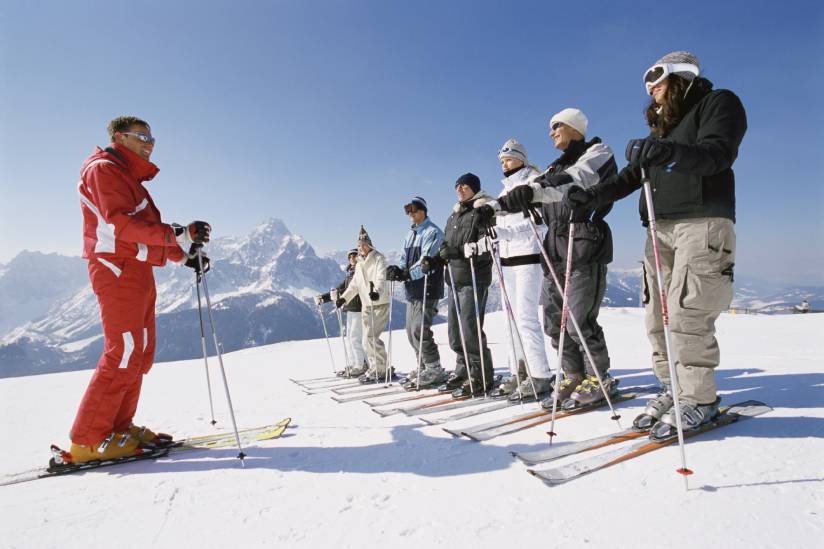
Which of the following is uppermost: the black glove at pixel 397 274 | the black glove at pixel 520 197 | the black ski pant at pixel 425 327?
the black glove at pixel 520 197

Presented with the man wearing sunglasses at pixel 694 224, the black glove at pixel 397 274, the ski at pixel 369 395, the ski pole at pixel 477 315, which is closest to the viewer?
the man wearing sunglasses at pixel 694 224

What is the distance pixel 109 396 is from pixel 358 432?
2.31 m

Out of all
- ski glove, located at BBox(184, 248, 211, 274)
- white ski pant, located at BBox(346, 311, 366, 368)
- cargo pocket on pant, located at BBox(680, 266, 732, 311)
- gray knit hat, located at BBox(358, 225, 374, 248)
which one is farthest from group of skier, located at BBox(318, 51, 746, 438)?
ski glove, located at BBox(184, 248, 211, 274)

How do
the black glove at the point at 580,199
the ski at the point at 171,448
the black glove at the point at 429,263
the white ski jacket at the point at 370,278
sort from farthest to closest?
the white ski jacket at the point at 370,278
the black glove at the point at 429,263
the black glove at the point at 580,199
the ski at the point at 171,448

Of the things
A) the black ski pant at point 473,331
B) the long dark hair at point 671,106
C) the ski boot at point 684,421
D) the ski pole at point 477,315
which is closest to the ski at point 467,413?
the ski pole at point 477,315

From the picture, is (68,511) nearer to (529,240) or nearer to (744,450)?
(744,450)

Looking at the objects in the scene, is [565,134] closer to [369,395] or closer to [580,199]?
[580,199]

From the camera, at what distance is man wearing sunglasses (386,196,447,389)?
22.0 ft

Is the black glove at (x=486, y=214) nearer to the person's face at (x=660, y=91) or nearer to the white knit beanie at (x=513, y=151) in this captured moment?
the white knit beanie at (x=513, y=151)

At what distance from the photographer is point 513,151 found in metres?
5.21

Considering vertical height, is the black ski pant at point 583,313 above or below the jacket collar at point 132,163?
below

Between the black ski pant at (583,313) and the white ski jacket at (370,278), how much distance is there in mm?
3951

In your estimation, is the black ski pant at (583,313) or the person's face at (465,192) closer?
the black ski pant at (583,313)

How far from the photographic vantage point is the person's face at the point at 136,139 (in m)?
3.96
